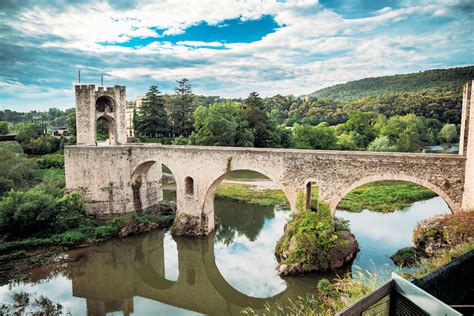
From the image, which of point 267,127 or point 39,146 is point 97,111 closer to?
point 39,146

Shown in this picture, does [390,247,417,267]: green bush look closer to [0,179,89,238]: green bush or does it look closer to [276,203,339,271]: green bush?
[276,203,339,271]: green bush

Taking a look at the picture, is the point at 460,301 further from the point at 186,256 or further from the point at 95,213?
the point at 95,213

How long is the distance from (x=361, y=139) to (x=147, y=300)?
33733mm

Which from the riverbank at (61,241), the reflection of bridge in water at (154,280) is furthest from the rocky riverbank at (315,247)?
the riverbank at (61,241)

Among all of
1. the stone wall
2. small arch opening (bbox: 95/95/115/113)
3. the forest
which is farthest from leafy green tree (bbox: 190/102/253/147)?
small arch opening (bbox: 95/95/115/113)

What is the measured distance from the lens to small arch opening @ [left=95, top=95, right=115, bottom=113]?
64.7 ft

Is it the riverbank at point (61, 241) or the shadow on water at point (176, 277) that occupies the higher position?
the riverbank at point (61, 241)

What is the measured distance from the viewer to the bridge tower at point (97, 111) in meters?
18.6

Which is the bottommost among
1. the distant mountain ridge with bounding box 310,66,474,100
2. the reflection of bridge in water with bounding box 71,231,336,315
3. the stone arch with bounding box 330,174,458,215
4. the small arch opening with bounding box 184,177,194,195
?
the reflection of bridge in water with bounding box 71,231,336,315

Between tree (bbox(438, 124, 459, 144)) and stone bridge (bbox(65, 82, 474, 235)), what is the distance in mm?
32060

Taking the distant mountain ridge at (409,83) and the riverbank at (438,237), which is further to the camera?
the distant mountain ridge at (409,83)

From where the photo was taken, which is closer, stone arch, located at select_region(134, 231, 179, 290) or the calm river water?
the calm river water

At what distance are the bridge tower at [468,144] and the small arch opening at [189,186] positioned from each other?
37.7 feet

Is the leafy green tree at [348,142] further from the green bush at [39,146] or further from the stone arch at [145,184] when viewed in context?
the green bush at [39,146]
